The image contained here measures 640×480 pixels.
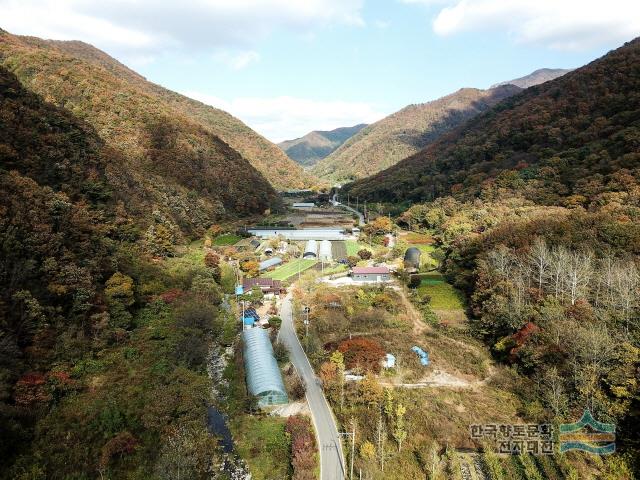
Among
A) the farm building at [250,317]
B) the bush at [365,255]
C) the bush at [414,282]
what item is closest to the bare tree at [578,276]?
the bush at [414,282]

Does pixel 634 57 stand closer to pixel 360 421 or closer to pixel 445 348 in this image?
pixel 445 348

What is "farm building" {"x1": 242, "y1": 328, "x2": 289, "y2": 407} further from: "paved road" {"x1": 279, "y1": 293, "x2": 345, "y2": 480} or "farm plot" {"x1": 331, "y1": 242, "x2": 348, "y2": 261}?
"farm plot" {"x1": 331, "y1": 242, "x2": 348, "y2": 261}

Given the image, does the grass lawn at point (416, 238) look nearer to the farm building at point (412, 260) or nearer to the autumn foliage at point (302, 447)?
the farm building at point (412, 260)

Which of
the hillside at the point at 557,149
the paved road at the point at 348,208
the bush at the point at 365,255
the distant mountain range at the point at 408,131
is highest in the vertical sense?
the distant mountain range at the point at 408,131

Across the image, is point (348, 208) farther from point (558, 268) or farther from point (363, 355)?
point (363, 355)

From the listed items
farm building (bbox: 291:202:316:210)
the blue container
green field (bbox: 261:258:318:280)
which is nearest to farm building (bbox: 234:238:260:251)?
green field (bbox: 261:258:318:280)
